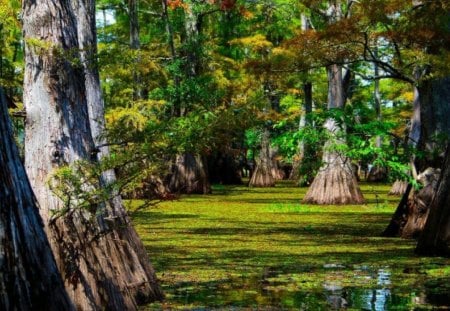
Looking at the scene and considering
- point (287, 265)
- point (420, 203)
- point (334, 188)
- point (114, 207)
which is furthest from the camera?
point (334, 188)

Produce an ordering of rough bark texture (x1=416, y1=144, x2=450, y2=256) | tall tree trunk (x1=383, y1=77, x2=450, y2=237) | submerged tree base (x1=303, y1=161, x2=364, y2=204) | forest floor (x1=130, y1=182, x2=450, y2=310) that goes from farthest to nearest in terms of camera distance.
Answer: submerged tree base (x1=303, y1=161, x2=364, y2=204)
tall tree trunk (x1=383, y1=77, x2=450, y2=237)
rough bark texture (x1=416, y1=144, x2=450, y2=256)
forest floor (x1=130, y1=182, x2=450, y2=310)

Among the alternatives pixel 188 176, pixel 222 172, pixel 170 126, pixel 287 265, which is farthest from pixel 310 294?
pixel 222 172

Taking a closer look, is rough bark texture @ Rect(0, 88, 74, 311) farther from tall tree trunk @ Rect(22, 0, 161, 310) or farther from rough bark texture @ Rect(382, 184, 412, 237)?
rough bark texture @ Rect(382, 184, 412, 237)

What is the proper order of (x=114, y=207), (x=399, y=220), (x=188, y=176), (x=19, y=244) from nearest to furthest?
1. (x=19, y=244)
2. (x=114, y=207)
3. (x=399, y=220)
4. (x=188, y=176)

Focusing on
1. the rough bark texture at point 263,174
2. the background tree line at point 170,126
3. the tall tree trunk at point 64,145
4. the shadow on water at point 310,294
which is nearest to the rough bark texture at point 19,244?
the background tree line at point 170,126

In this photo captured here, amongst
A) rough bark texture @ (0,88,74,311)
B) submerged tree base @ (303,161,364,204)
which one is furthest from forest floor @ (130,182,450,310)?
submerged tree base @ (303,161,364,204)

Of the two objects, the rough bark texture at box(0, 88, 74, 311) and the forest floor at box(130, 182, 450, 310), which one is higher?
the rough bark texture at box(0, 88, 74, 311)

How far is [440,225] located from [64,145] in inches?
191

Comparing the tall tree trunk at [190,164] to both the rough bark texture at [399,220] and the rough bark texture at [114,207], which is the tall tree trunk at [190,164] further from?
the rough bark texture at [114,207]

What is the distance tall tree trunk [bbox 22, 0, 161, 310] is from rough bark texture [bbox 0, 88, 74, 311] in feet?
5.68

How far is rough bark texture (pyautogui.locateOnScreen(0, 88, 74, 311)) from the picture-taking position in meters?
2.87

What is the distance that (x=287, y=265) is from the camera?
8.15 metres

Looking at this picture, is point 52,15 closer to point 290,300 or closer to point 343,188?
point 290,300

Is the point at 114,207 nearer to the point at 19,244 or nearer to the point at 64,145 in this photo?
the point at 64,145
